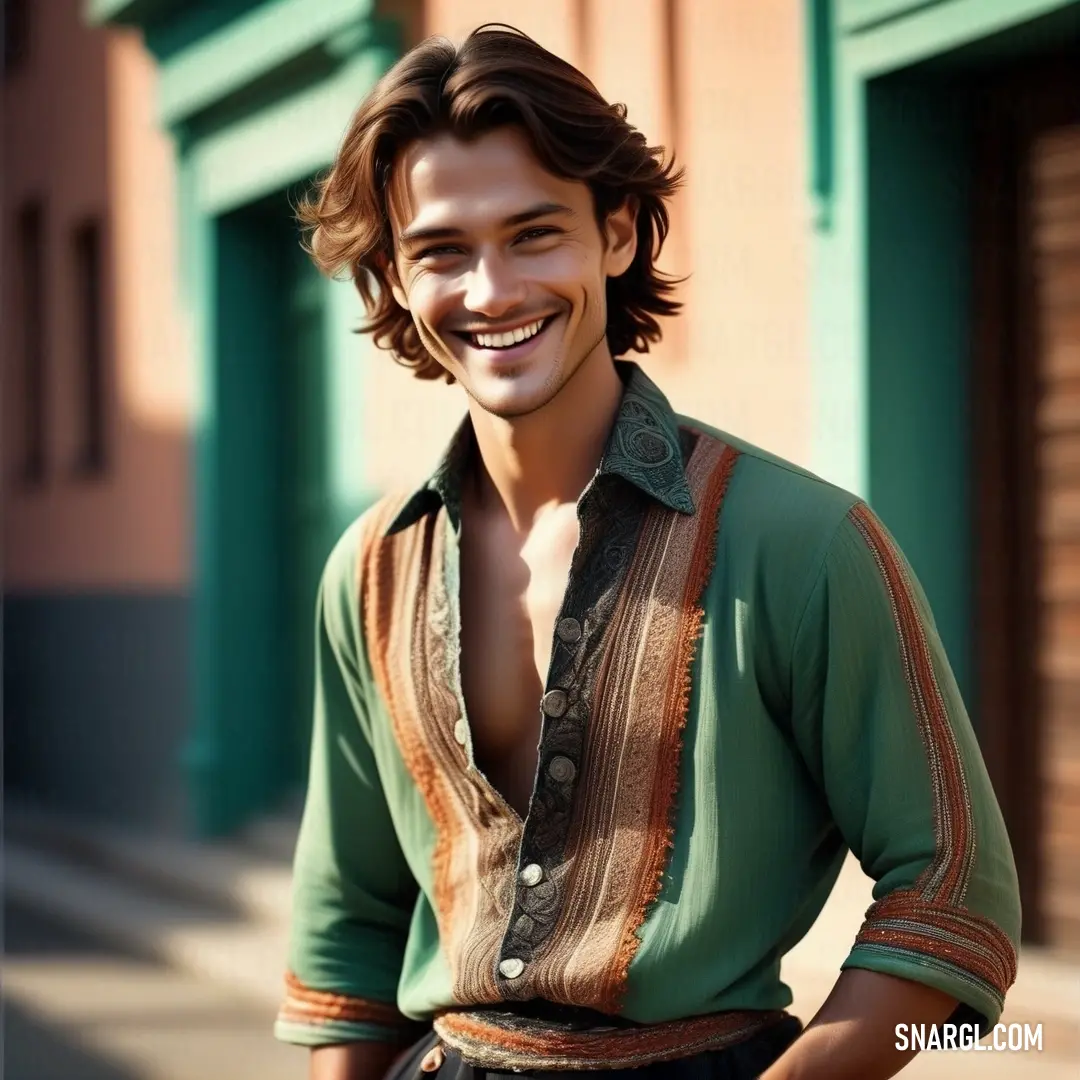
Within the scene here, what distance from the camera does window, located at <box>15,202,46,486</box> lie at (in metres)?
10.5

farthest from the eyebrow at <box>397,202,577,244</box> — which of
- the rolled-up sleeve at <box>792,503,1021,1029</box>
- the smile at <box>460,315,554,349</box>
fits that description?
the rolled-up sleeve at <box>792,503,1021,1029</box>

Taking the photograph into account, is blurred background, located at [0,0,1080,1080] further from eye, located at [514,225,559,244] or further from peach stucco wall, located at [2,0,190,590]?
eye, located at [514,225,559,244]

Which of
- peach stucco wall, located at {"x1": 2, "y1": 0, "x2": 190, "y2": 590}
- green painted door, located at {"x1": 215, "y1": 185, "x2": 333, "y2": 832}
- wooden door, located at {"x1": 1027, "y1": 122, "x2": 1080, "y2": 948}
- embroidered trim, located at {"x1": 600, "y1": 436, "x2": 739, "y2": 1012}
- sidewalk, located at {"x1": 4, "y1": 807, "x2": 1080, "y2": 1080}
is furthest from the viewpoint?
peach stucco wall, located at {"x1": 2, "y1": 0, "x2": 190, "y2": 590}

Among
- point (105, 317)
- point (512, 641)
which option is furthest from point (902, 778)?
point (105, 317)

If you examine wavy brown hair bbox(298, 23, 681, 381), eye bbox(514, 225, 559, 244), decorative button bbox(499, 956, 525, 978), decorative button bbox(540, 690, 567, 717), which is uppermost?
wavy brown hair bbox(298, 23, 681, 381)

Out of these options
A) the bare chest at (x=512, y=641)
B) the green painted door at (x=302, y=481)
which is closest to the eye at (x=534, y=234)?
the bare chest at (x=512, y=641)

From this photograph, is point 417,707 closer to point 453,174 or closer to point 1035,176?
point 453,174

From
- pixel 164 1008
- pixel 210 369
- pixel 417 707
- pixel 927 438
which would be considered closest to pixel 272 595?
pixel 210 369

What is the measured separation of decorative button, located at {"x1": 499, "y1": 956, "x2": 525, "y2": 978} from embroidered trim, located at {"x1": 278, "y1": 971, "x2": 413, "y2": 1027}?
37cm

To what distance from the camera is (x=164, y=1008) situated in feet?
20.1

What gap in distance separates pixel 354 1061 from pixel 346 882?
209 mm

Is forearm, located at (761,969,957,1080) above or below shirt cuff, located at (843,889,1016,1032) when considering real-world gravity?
below

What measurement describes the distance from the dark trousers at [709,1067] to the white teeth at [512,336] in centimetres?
76

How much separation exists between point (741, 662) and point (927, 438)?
2965 millimetres
